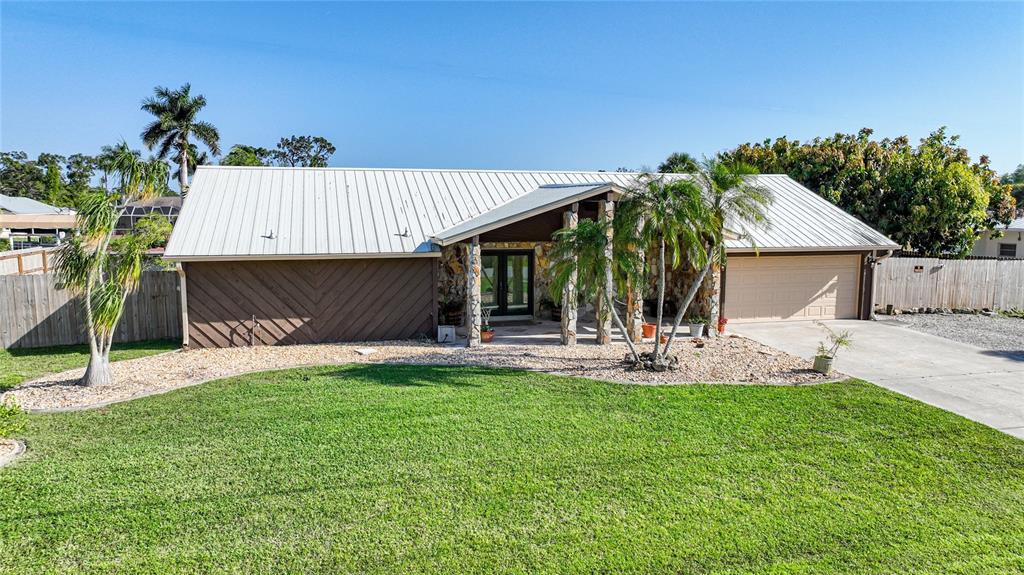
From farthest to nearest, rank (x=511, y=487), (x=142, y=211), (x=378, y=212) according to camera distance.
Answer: (x=142, y=211), (x=378, y=212), (x=511, y=487)

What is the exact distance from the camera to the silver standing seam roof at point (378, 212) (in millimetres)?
13461

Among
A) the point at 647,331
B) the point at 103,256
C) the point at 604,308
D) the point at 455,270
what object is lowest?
the point at 647,331

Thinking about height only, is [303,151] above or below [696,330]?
above

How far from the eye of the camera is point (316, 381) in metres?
10.6

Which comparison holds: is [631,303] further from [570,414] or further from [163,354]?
[163,354]

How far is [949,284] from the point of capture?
1950cm

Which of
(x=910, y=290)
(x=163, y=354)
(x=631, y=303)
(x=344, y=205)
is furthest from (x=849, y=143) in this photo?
(x=163, y=354)

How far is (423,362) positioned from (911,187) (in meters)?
20.5

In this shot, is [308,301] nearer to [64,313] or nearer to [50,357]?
[50,357]

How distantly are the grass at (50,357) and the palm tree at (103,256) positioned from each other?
1755 mm

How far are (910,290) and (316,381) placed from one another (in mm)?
18280

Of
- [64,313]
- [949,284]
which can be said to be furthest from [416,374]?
[949,284]

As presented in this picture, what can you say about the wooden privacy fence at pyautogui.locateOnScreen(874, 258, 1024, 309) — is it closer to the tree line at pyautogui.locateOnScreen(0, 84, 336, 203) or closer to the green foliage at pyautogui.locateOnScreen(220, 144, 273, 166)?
the tree line at pyautogui.locateOnScreen(0, 84, 336, 203)

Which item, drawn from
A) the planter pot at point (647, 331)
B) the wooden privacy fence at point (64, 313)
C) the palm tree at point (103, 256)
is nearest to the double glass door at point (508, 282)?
the planter pot at point (647, 331)
